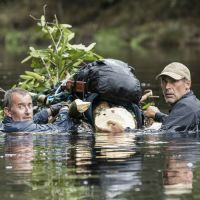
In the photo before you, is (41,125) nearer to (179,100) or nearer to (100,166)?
(179,100)

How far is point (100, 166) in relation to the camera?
1130 cm

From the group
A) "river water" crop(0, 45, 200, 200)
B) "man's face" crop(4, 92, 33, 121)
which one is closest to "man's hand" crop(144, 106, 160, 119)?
"river water" crop(0, 45, 200, 200)

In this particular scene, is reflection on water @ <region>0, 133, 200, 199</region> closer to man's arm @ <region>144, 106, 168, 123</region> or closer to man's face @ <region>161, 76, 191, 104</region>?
man's face @ <region>161, 76, 191, 104</region>

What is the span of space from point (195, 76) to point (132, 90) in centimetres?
1693

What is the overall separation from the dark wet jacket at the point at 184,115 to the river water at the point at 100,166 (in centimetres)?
16

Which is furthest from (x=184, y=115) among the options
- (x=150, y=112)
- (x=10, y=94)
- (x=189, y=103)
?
(x=10, y=94)

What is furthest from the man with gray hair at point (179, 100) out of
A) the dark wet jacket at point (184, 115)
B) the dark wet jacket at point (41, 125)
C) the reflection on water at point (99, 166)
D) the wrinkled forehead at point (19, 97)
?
the wrinkled forehead at point (19, 97)

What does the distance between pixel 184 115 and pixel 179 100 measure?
238 millimetres

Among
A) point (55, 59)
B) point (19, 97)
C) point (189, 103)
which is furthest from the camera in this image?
point (55, 59)

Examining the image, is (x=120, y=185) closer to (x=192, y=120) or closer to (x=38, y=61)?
(x=192, y=120)

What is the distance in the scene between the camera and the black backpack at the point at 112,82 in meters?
14.9

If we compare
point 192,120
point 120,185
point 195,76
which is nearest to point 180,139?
point 192,120

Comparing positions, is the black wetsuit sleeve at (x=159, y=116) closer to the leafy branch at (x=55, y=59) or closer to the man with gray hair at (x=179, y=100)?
the man with gray hair at (x=179, y=100)

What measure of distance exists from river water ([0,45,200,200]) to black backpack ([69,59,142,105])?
0.60 meters
